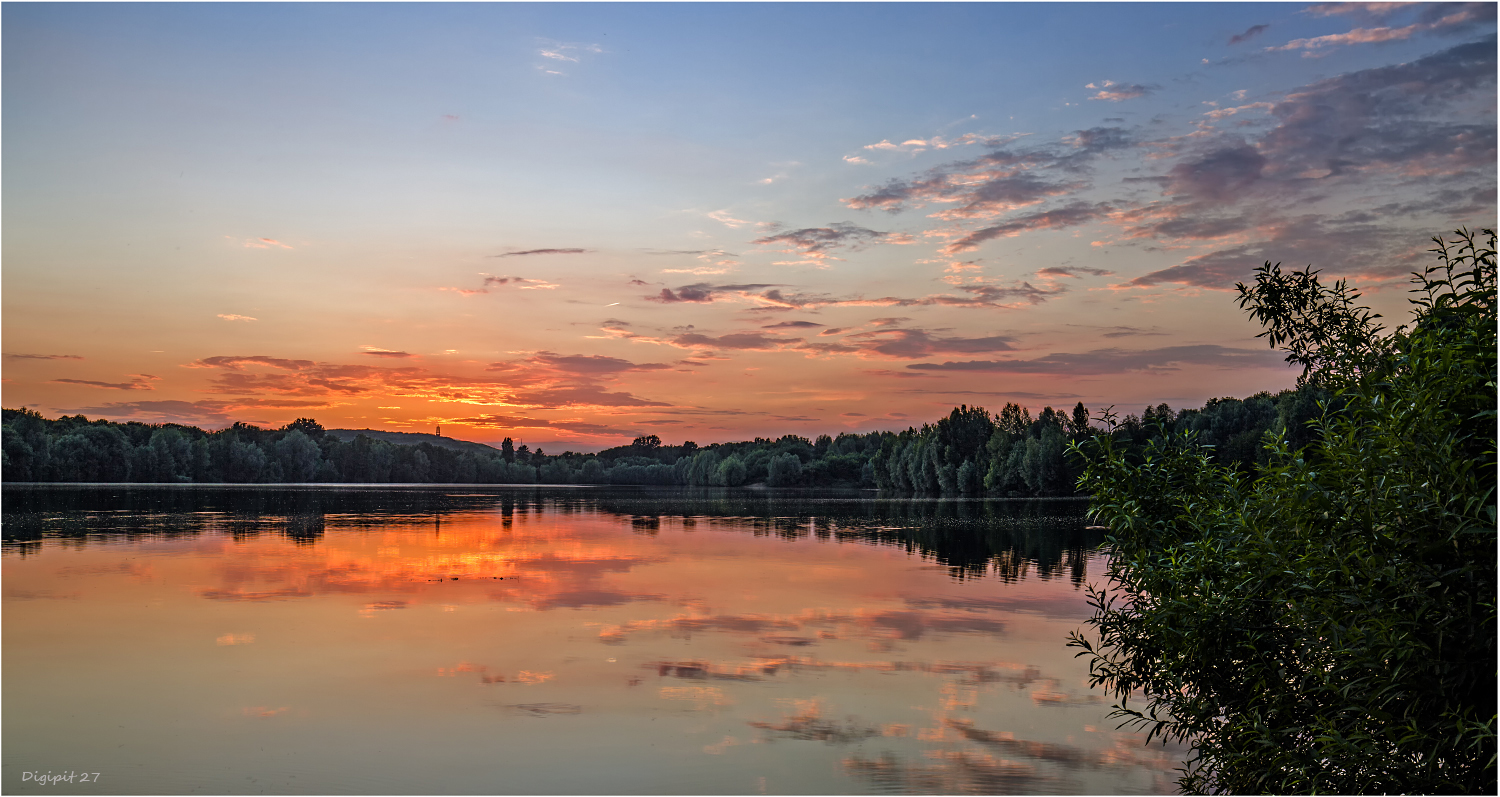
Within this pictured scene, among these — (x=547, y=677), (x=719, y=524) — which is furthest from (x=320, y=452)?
(x=547, y=677)

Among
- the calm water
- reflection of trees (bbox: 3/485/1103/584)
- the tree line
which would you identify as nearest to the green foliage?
the calm water

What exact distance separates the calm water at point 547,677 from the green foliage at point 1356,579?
4047 millimetres

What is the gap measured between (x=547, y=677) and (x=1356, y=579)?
1356 cm

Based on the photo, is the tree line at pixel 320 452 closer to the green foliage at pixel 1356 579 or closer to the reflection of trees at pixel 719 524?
the reflection of trees at pixel 719 524

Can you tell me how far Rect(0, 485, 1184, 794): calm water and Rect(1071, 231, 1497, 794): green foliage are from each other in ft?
13.3

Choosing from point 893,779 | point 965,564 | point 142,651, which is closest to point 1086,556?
point 965,564

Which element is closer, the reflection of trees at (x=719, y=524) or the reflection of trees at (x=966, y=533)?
the reflection of trees at (x=966, y=533)

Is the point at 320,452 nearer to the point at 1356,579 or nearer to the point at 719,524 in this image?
the point at 719,524

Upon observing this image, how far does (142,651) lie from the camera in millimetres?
18812

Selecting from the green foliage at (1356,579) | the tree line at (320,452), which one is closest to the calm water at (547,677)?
the green foliage at (1356,579)

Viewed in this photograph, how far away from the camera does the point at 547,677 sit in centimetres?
1691

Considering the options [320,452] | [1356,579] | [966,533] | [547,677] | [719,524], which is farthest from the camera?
[320,452]

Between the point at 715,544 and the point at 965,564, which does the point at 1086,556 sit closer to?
the point at 965,564

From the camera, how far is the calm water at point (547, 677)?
1205cm
